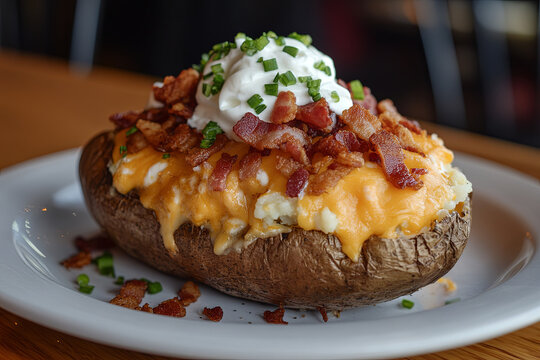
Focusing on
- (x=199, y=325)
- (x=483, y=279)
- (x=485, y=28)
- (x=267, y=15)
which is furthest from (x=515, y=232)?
(x=267, y=15)

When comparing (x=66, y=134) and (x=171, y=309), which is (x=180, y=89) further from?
(x=66, y=134)

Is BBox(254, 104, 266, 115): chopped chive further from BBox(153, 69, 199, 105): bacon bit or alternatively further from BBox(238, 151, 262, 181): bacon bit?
BBox(153, 69, 199, 105): bacon bit

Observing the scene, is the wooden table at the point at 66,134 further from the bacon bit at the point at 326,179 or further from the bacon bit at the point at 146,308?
the bacon bit at the point at 326,179

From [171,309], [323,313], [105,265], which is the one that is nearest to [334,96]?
[323,313]

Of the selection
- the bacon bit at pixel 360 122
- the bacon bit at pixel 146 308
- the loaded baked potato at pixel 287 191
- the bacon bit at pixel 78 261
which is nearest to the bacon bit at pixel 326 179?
the loaded baked potato at pixel 287 191

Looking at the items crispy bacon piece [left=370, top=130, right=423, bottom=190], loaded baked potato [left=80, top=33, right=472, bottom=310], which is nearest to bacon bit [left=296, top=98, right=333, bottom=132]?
loaded baked potato [left=80, top=33, right=472, bottom=310]

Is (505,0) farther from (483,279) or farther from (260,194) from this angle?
(260,194)
